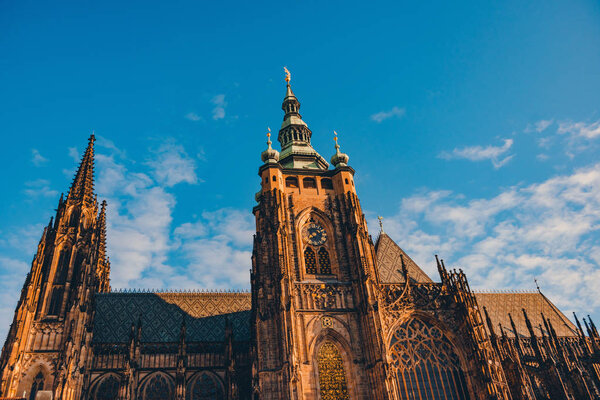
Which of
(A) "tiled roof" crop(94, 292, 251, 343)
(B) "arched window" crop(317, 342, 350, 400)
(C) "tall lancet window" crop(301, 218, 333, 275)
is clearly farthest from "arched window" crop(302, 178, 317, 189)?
(A) "tiled roof" crop(94, 292, 251, 343)

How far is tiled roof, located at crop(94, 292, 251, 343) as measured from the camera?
40312 mm

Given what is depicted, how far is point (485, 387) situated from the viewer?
98.6 ft

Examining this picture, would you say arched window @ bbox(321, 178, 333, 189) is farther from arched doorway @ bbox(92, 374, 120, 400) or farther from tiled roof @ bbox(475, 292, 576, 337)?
arched doorway @ bbox(92, 374, 120, 400)

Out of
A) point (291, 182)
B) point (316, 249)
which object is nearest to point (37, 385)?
point (316, 249)

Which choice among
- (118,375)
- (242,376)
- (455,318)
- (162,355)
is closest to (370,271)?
(455,318)

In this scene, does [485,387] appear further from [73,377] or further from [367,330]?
[73,377]

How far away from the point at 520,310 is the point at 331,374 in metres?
26.7

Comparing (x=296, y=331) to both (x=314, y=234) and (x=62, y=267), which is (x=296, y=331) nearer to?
(x=314, y=234)

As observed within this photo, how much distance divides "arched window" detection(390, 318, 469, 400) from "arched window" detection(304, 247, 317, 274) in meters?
7.58

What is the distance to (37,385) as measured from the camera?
1319 inches

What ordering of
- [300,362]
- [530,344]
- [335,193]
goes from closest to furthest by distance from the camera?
[300,362], [335,193], [530,344]

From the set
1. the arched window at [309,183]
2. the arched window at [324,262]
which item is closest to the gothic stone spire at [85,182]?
the arched window at [309,183]

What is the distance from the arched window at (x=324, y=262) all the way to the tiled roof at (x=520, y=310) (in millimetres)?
19819

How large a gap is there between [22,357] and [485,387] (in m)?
33.3
